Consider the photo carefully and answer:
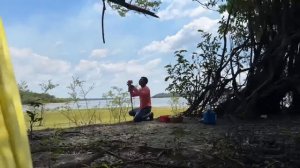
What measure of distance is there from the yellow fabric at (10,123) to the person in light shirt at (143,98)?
27.4 feet

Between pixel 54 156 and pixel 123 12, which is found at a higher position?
pixel 123 12

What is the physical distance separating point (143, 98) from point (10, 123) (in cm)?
852

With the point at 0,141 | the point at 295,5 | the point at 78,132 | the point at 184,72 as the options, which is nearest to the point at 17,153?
the point at 0,141

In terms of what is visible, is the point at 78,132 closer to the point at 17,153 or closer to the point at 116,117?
the point at 116,117

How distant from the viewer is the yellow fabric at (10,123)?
0.68 metres

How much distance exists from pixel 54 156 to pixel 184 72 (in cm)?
492

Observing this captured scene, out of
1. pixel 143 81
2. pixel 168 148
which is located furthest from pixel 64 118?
pixel 168 148

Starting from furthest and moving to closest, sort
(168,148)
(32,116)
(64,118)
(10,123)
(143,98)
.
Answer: (64,118) → (143,98) → (32,116) → (168,148) → (10,123)

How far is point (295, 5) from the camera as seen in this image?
8.41 metres

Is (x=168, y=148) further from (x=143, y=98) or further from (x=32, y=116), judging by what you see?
(x=143, y=98)

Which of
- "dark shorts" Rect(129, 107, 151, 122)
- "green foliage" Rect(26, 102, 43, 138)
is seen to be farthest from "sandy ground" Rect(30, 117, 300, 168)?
"dark shorts" Rect(129, 107, 151, 122)

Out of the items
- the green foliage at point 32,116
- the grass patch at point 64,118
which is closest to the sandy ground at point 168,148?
the green foliage at point 32,116

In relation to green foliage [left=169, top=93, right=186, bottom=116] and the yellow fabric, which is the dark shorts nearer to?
green foliage [left=169, top=93, right=186, bottom=116]

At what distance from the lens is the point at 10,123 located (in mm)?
692
